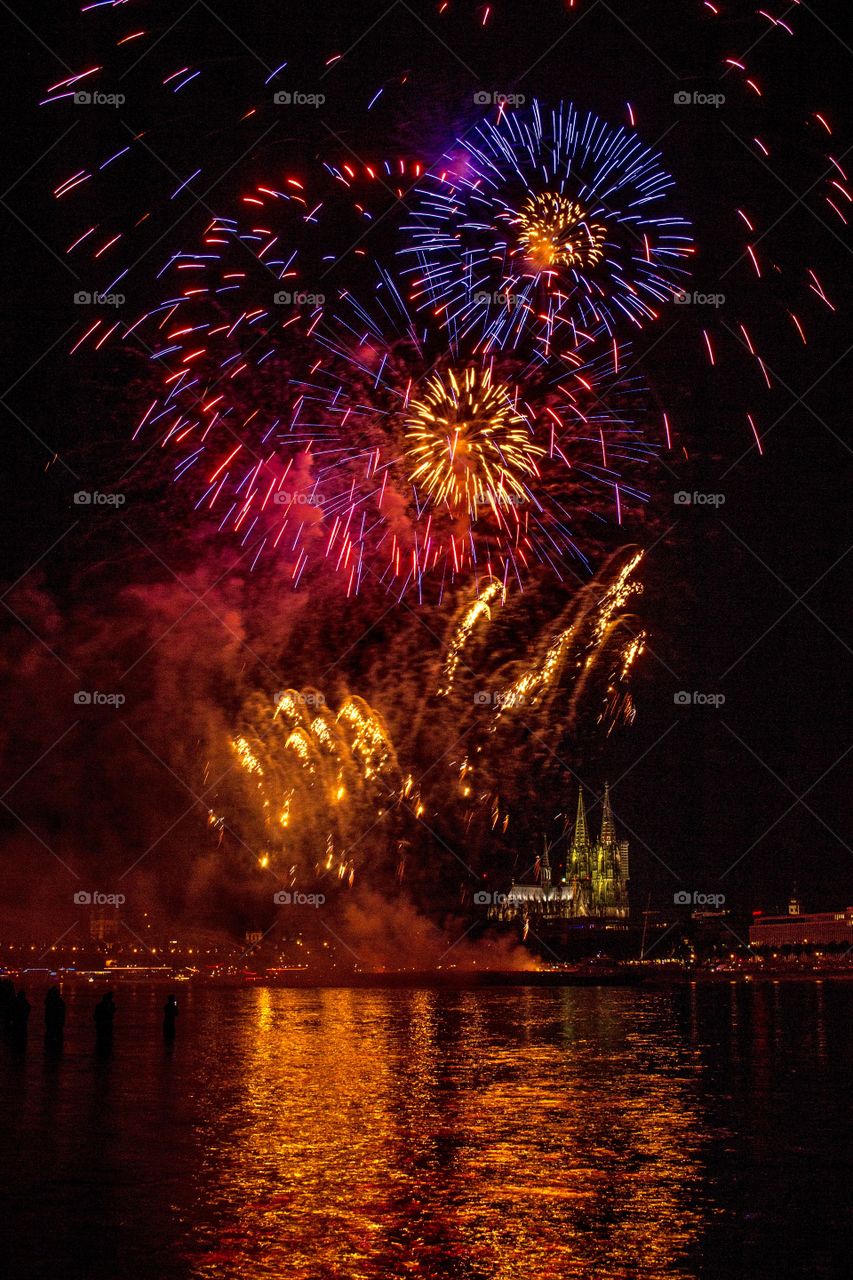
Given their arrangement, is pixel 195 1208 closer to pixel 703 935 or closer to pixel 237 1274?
pixel 237 1274

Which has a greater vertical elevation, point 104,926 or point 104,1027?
point 104,1027

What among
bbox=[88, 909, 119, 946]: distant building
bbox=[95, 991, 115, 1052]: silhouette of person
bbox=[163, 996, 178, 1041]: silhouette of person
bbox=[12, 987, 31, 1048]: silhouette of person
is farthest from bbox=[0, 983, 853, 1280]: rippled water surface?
bbox=[88, 909, 119, 946]: distant building

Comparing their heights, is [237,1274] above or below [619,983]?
above

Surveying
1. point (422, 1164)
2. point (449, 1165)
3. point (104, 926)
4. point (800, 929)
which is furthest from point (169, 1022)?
point (800, 929)

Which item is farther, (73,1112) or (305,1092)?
(305,1092)

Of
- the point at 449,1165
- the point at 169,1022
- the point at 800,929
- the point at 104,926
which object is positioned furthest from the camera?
the point at 800,929

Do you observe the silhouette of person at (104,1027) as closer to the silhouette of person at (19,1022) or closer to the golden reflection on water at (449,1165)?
the silhouette of person at (19,1022)

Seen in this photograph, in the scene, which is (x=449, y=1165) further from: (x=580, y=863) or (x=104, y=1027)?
(x=580, y=863)

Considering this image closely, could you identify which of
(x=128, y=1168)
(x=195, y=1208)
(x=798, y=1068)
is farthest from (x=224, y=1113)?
(x=798, y=1068)
